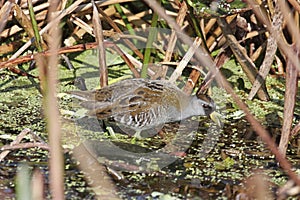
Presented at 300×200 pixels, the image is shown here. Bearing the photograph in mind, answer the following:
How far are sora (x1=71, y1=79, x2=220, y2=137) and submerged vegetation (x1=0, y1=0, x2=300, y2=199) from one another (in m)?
0.09

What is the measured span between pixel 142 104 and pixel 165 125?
0.26 metres

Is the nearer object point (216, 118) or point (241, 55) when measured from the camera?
point (216, 118)

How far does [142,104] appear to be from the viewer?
2891 mm

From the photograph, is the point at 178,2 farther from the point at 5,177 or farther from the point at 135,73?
the point at 5,177

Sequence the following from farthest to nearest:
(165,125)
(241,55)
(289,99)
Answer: (241,55), (165,125), (289,99)

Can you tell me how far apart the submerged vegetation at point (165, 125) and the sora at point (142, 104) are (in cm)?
9

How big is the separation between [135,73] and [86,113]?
455mm

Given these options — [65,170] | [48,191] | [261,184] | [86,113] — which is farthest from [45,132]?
[261,184]

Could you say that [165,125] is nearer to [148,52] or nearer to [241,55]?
[148,52]

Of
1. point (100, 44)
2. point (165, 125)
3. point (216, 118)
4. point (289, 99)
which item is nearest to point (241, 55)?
point (216, 118)

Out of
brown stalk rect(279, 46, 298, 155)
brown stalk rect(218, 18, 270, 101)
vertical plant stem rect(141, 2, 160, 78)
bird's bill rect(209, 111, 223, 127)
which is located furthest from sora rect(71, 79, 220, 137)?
brown stalk rect(279, 46, 298, 155)

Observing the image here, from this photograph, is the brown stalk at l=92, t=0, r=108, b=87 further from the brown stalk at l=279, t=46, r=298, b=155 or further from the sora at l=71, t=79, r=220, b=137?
the brown stalk at l=279, t=46, r=298, b=155

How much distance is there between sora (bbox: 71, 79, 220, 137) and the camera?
2.87 metres

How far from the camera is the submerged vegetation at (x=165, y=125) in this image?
2.44 meters
